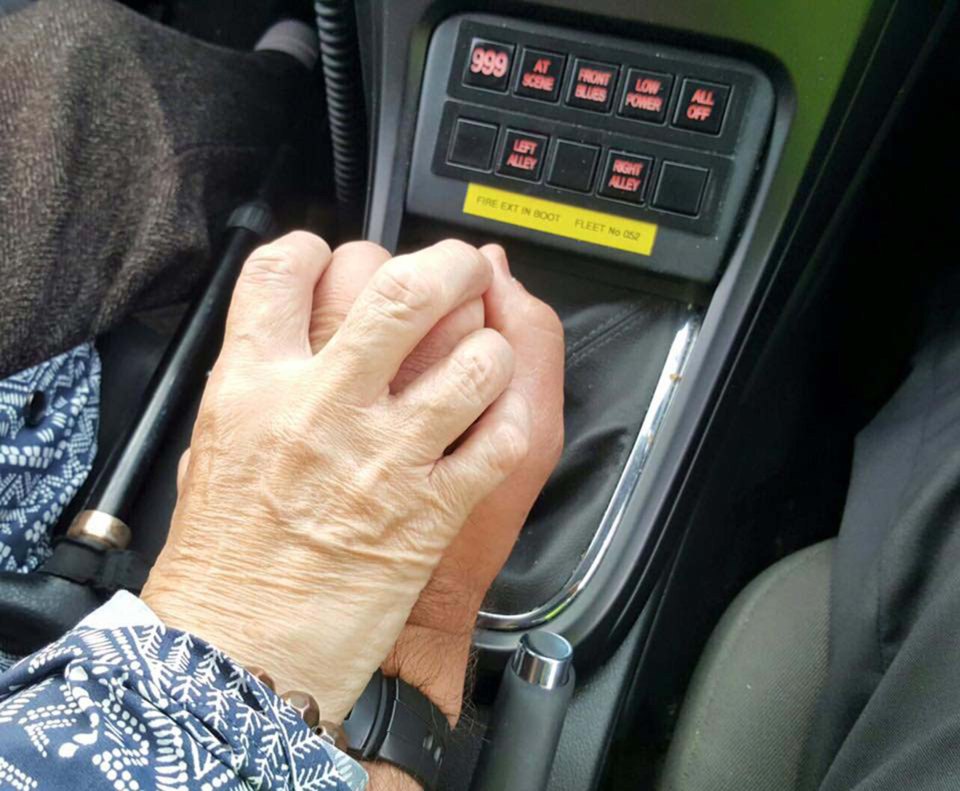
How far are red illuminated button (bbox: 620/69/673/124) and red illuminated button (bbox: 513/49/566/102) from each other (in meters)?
0.05

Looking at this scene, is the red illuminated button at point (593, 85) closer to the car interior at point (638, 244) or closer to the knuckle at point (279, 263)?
the car interior at point (638, 244)

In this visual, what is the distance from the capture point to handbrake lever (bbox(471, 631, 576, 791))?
51cm

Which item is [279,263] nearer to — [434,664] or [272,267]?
[272,267]

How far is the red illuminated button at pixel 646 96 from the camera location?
619 millimetres

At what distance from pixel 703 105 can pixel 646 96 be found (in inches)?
1.5

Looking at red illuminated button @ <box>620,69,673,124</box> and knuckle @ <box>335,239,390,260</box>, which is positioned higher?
red illuminated button @ <box>620,69,673,124</box>

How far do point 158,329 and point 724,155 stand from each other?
58 centimetres

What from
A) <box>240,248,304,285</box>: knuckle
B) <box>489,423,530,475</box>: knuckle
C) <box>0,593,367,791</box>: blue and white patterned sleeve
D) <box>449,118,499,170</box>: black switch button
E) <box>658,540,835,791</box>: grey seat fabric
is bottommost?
<box>658,540,835,791</box>: grey seat fabric

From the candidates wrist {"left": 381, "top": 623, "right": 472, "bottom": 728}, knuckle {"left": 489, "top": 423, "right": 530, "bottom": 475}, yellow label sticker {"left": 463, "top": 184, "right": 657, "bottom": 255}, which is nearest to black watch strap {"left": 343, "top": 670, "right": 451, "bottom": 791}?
wrist {"left": 381, "top": 623, "right": 472, "bottom": 728}

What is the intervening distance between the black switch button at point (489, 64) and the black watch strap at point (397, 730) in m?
0.40

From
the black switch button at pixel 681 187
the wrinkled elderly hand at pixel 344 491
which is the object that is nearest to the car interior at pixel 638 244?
the black switch button at pixel 681 187

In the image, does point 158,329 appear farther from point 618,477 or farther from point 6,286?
point 618,477

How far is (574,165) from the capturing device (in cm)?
64

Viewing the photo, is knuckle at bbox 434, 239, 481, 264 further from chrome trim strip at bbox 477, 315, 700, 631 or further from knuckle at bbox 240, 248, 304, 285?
chrome trim strip at bbox 477, 315, 700, 631
